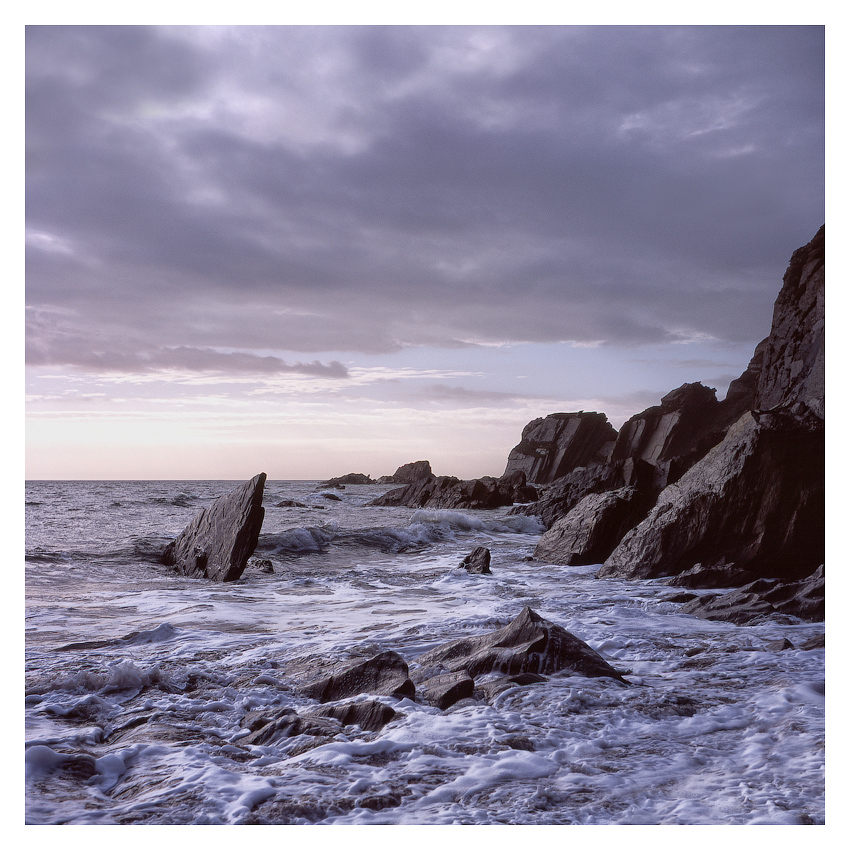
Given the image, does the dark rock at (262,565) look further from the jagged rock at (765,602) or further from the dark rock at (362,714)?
the dark rock at (362,714)

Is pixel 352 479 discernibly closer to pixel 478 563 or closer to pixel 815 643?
pixel 478 563

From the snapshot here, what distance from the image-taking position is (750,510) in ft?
24.8

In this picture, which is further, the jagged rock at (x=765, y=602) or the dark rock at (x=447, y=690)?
the jagged rock at (x=765, y=602)

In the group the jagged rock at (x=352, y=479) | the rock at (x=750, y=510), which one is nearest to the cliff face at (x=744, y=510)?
the rock at (x=750, y=510)

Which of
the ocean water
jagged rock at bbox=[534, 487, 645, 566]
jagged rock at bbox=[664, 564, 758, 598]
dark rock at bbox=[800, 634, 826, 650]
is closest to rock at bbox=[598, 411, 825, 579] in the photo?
jagged rock at bbox=[664, 564, 758, 598]

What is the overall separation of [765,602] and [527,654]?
3030 millimetres

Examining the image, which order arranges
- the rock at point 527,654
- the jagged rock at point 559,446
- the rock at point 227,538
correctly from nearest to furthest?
1. the rock at point 527,654
2. the rock at point 227,538
3. the jagged rock at point 559,446

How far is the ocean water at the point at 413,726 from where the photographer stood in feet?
8.38

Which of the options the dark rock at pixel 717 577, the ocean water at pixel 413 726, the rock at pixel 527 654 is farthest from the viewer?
the dark rock at pixel 717 577

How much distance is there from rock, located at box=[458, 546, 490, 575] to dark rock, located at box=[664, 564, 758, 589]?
3.16 metres

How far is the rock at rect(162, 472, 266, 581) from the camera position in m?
8.70

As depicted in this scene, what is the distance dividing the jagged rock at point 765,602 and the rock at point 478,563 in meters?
3.81

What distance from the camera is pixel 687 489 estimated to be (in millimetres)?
8242
